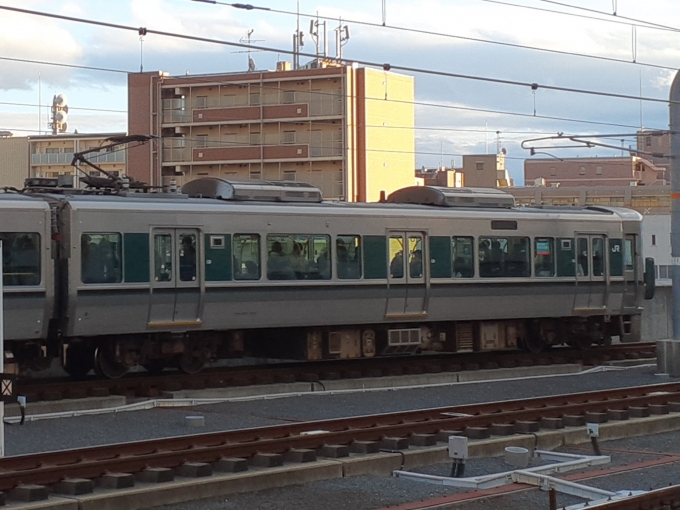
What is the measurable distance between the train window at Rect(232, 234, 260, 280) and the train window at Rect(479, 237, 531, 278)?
500 cm

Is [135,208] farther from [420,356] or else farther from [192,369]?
[420,356]

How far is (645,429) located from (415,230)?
8152 mm

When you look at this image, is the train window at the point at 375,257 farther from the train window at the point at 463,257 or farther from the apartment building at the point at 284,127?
the apartment building at the point at 284,127

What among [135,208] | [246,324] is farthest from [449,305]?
[135,208]

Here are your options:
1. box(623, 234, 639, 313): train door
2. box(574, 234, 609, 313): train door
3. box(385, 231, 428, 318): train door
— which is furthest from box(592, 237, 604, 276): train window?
box(385, 231, 428, 318): train door

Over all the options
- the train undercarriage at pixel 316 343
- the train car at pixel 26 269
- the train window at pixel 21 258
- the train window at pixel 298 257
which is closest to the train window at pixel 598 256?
the train undercarriage at pixel 316 343

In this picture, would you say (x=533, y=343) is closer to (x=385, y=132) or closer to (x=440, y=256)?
(x=440, y=256)

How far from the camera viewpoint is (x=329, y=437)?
12.5 m

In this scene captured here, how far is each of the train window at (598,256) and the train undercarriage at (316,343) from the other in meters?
1.12

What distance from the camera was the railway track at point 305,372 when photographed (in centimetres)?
1745

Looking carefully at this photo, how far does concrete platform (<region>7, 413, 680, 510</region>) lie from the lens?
31.8 feet

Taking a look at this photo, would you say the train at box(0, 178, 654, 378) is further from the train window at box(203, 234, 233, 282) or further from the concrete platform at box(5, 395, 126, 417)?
the concrete platform at box(5, 395, 126, 417)

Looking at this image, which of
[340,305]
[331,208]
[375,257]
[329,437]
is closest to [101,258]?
[331,208]

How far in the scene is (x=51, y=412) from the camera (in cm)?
1543
